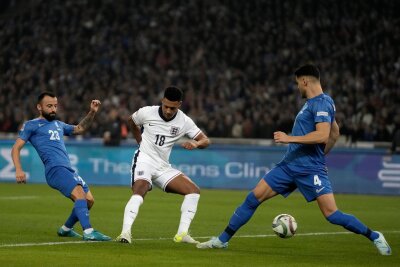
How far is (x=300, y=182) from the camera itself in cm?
1129

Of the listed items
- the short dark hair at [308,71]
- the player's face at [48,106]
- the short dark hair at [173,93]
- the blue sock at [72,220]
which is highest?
the short dark hair at [308,71]

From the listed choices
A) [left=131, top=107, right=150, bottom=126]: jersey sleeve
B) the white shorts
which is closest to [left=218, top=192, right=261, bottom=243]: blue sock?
the white shorts

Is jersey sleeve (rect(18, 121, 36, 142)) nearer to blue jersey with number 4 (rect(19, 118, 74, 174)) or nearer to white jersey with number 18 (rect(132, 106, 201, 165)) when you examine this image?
blue jersey with number 4 (rect(19, 118, 74, 174))

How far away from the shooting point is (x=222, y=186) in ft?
87.9

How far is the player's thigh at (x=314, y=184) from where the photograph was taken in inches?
438

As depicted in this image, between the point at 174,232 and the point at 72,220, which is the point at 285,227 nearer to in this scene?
the point at 174,232

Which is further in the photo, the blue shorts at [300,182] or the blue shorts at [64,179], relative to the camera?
the blue shorts at [64,179]

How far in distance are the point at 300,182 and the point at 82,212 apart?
3.05 m

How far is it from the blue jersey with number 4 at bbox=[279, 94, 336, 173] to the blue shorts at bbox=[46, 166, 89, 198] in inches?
122

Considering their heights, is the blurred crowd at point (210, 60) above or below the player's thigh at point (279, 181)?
above

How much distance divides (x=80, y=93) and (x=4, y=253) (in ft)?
81.8

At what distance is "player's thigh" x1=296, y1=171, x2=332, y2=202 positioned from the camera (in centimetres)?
1112

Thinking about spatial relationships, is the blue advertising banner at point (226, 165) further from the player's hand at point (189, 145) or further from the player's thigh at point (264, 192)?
the player's thigh at point (264, 192)

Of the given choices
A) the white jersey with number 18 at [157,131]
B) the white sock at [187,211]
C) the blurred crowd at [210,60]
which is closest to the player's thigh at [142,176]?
the white jersey with number 18 at [157,131]
